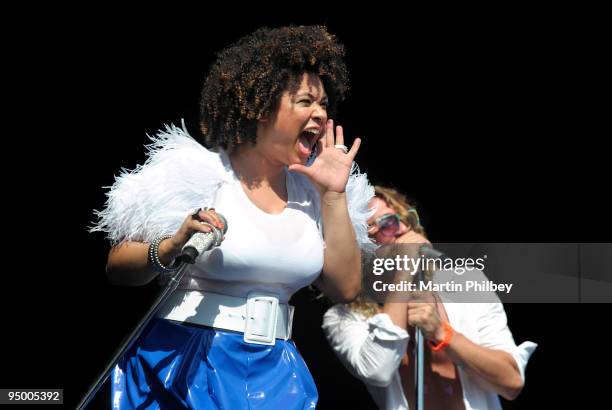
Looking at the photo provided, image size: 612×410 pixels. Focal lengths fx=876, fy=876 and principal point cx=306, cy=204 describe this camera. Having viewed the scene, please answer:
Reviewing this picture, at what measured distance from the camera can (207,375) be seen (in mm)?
2035

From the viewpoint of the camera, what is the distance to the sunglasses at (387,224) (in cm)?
275

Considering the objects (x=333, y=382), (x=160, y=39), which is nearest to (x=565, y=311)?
(x=333, y=382)

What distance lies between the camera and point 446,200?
12.6 feet

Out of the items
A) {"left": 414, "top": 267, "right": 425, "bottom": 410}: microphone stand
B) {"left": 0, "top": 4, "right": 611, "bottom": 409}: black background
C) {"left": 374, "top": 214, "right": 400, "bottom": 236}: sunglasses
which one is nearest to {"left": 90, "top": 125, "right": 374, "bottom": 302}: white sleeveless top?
{"left": 414, "top": 267, "right": 425, "bottom": 410}: microphone stand

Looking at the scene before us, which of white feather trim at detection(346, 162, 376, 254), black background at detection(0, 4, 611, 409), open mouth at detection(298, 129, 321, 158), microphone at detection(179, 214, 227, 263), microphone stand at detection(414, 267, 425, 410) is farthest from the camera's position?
black background at detection(0, 4, 611, 409)

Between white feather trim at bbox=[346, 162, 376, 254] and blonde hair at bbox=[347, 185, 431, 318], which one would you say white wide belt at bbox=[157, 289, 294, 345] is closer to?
white feather trim at bbox=[346, 162, 376, 254]

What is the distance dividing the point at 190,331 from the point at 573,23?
2.11m

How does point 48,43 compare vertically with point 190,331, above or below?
above

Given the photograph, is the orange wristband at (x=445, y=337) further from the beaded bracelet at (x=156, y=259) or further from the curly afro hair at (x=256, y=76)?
the beaded bracelet at (x=156, y=259)

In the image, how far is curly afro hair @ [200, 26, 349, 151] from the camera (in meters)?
2.13

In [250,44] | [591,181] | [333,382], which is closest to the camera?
[250,44]

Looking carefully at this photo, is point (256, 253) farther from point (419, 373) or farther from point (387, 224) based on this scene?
point (387, 224)

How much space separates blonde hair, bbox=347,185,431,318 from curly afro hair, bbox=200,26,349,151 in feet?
2.37

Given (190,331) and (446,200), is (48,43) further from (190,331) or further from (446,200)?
(446,200)
